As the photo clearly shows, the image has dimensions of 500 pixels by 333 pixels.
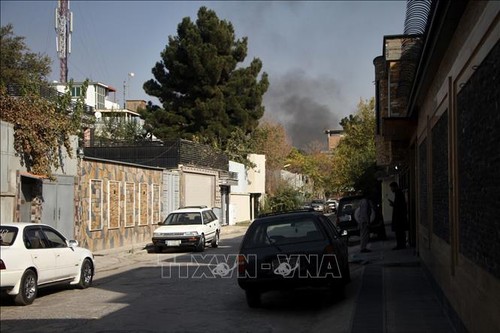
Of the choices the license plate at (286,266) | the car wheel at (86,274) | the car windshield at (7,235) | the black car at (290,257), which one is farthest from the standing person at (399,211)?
the car windshield at (7,235)

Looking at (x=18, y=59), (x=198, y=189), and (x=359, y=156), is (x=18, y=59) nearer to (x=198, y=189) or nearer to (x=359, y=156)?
(x=198, y=189)

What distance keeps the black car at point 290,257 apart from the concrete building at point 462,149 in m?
1.75

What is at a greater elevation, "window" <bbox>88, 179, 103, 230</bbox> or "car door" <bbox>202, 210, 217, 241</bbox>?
"window" <bbox>88, 179, 103, 230</bbox>

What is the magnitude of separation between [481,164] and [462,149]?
1.32 meters

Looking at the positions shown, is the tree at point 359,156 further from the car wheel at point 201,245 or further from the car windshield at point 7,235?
the car windshield at point 7,235

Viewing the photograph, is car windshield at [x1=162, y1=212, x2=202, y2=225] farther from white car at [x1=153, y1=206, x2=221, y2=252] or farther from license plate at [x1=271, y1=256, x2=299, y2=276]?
license plate at [x1=271, y1=256, x2=299, y2=276]

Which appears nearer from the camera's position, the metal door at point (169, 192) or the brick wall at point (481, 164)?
the brick wall at point (481, 164)

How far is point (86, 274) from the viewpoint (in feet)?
45.7

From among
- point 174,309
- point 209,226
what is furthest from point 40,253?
point 209,226

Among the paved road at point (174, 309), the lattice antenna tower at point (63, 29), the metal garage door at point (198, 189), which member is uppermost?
the lattice antenna tower at point (63, 29)

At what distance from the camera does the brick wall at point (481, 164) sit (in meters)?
5.20

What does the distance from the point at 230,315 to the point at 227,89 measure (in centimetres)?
4249

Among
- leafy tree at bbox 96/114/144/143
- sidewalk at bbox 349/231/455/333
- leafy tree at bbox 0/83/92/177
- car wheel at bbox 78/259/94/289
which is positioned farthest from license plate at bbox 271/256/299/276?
leafy tree at bbox 96/114/144/143

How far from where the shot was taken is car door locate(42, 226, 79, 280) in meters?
12.6
